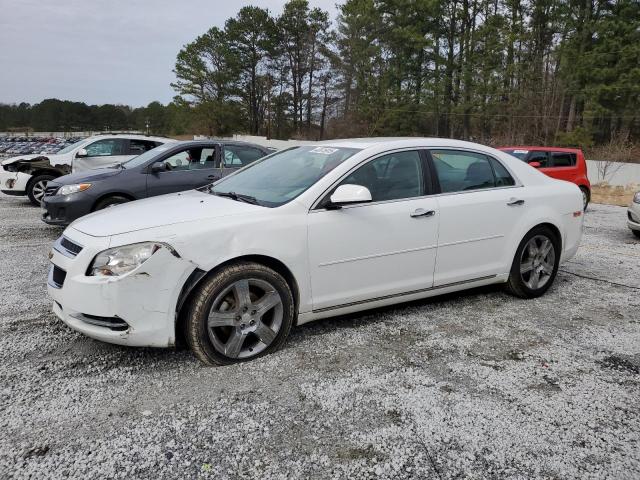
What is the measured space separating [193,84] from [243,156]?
64508 mm

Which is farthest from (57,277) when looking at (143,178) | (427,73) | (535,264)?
(427,73)

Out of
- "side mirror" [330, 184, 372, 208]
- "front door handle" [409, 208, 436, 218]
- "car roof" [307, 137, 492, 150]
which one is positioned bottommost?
"front door handle" [409, 208, 436, 218]

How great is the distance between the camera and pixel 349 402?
2.85 metres

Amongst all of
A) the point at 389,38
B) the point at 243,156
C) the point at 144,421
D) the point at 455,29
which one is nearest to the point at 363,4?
the point at 389,38

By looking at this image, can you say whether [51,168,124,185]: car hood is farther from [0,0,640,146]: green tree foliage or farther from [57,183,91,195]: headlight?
[0,0,640,146]: green tree foliage

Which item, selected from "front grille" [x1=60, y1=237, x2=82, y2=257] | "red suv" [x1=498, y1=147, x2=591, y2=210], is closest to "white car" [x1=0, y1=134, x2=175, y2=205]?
"front grille" [x1=60, y1=237, x2=82, y2=257]

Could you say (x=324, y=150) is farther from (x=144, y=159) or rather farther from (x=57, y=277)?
(x=144, y=159)

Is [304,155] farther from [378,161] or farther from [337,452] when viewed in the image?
[337,452]

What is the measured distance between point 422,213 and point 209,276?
1782 millimetres

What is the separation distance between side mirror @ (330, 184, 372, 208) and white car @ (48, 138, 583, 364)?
0.03 ft

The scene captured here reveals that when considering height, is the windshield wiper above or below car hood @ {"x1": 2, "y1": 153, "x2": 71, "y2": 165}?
above

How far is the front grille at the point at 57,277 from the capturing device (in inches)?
126

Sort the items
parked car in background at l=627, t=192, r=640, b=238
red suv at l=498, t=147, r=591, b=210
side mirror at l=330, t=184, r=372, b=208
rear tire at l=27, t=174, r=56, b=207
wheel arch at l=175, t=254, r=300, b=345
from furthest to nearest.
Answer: red suv at l=498, t=147, r=591, b=210 < rear tire at l=27, t=174, r=56, b=207 < parked car in background at l=627, t=192, r=640, b=238 < side mirror at l=330, t=184, r=372, b=208 < wheel arch at l=175, t=254, r=300, b=345

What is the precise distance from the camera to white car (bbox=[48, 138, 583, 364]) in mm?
3037
